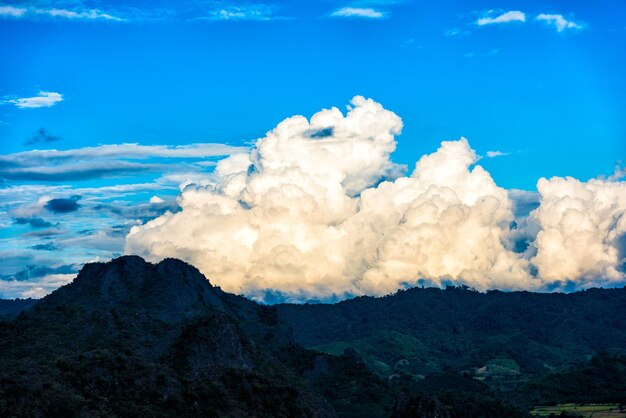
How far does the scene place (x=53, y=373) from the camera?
195875 mm

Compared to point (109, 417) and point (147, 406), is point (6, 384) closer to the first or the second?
point (109, 417)

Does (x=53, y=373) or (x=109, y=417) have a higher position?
(x=53, y=373)

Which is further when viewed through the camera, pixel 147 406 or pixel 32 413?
pixel 147 406

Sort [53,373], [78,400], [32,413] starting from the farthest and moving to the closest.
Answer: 1. [53,373]
2. [78,400]
3. [32,413]

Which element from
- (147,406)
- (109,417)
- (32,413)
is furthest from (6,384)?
(147,406)

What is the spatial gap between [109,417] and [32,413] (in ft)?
66.7

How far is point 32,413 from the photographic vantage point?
168000 mm

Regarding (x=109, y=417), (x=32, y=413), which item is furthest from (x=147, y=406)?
(x=32, y=413)

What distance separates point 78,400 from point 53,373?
18506mm

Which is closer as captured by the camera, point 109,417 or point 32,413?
point 32,413

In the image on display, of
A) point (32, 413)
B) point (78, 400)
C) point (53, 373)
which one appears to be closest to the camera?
point (32, 413)

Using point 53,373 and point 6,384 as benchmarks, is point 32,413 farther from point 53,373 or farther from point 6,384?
point 53,373

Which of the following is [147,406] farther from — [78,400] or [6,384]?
[6,384]

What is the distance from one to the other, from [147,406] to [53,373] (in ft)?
87.1
